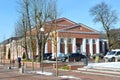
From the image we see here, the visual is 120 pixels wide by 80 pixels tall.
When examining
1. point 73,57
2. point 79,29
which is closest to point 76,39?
point 79,29

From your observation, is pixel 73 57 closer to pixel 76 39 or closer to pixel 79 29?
pixel 76 39

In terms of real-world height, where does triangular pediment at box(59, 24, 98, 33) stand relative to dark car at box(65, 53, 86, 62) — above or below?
above

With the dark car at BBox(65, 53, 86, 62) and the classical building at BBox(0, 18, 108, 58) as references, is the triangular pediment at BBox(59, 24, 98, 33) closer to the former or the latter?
the classical building at BBox(0, 18, 108, 58)

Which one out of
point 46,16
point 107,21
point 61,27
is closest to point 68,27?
point 61,27

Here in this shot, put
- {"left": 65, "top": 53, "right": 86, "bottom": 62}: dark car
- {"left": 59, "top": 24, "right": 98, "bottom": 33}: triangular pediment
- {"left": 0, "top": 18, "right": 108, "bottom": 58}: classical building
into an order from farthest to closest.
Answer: {"left": 59, "top": 24, "right": 98, "bottom": 33}: triangular pediment → {"left": 0, "top": 18, "right": 108, "bottom": 58}: classical building → {"left": 65, "top": 53, "right": 86, "bottom": 62}: dark car

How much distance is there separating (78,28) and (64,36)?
283 inches

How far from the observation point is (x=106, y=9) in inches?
2940

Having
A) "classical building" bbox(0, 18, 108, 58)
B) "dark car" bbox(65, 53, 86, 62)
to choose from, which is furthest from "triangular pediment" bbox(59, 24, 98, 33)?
"dark car" bbox(65, 53, 86, 62)

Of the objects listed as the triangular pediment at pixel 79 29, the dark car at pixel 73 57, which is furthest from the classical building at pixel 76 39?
the dark car at pixel 73 57

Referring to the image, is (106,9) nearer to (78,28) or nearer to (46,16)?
(78,28)

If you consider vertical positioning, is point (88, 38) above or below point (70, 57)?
above

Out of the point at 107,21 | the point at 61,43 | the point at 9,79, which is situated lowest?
the point at 9,79

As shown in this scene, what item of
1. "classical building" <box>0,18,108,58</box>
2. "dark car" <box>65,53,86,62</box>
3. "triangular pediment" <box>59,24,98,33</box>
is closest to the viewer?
"dark car" <box>65,53,86,62</box>

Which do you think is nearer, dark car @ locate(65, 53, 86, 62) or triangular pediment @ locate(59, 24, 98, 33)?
dark car @ locate(65, 53, 86, 62)
